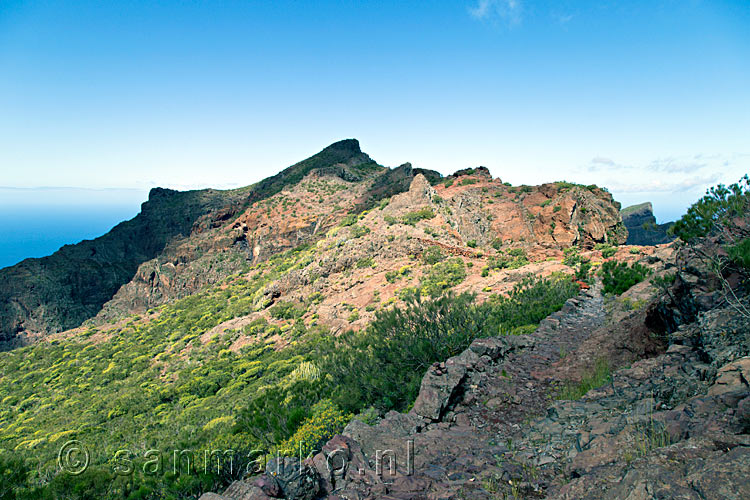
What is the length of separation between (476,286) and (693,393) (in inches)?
482

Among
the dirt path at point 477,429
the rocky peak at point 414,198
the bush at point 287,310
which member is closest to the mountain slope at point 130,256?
the rocky peak at point 414,198

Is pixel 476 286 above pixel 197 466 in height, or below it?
above

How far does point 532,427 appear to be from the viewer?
549 centimetres

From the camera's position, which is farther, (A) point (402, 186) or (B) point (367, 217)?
(A) point (402, 186)

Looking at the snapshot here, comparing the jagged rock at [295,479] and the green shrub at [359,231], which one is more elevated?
the green shrub at [359,231]

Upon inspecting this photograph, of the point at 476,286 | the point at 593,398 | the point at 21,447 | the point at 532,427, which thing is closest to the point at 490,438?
the point at 532,427

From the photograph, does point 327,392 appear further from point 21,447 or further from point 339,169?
point 339,169

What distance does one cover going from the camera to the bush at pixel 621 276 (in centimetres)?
1289

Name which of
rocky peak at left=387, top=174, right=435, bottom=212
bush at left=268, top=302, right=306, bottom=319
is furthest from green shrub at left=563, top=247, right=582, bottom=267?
bush at left=268, top=302, right=306, bottom=319

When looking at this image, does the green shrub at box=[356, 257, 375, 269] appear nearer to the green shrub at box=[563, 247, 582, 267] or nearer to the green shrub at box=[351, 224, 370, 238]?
the green shrub at box=[351, 224, 370, 238]

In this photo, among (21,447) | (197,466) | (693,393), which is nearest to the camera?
(693,393)

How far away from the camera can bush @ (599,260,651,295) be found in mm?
12893

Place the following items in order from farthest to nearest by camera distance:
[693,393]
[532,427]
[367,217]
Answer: [367,217] → [532,427] → [693,393]

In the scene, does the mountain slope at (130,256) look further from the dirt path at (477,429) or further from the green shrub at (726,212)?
the green shrub at (726,212)
